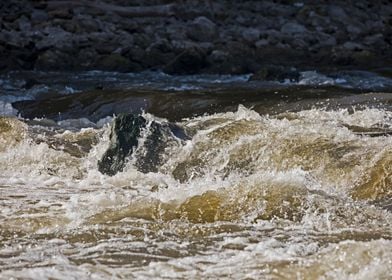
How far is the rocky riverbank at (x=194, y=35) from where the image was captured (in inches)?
650

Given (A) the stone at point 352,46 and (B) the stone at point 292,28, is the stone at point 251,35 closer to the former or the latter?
(B) the stone at point 292,28

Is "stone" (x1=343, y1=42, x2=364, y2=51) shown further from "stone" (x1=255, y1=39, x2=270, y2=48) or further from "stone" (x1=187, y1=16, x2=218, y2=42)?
"stone" (x1=187, y1=16, x2=218, y2=42)

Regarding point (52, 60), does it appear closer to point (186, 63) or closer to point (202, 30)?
point (186, 63)

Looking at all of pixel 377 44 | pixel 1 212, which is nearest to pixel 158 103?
pixel 1 212

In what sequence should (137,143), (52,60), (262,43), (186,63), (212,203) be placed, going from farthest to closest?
(262,43) < (52,60) < (186,63) < (137,143) < (212,203)

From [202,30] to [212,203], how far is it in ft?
45.7

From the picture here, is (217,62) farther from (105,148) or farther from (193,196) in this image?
(193,196)

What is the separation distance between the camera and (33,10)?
20594 millimetres

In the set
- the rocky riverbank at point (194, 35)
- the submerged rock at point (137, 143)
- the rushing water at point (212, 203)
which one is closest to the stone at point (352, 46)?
the rocky riverbank at point (194, 35)

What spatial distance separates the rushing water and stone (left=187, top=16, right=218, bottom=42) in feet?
32.8

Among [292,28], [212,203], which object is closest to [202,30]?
[292,28]

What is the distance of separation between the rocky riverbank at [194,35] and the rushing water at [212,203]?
6.63m

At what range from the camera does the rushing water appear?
456 cm

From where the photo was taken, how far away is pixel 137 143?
7602mm
